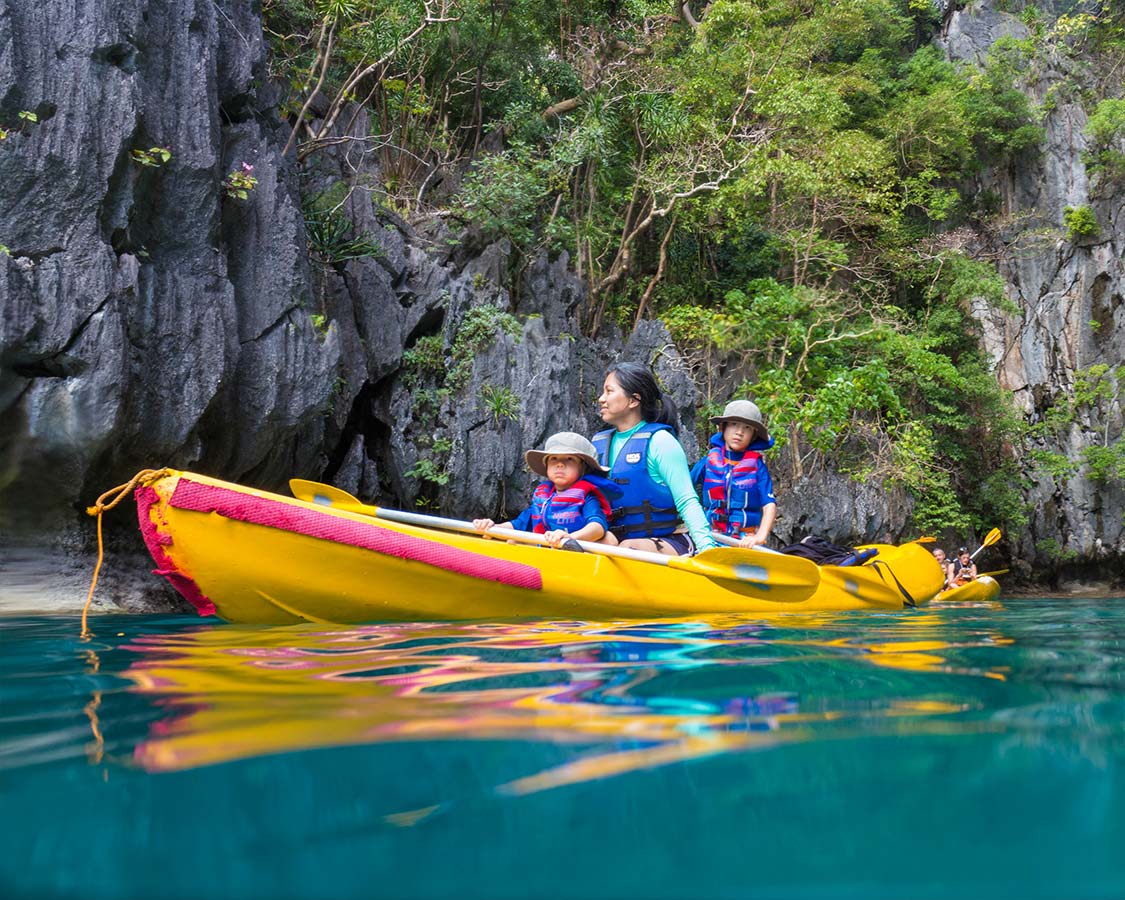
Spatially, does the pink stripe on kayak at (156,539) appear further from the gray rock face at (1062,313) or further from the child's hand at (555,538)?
the gray rock face at (1062,313)

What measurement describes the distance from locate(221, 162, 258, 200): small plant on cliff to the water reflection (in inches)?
189

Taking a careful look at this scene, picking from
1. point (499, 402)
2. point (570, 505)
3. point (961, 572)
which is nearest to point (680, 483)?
point (570, 505)

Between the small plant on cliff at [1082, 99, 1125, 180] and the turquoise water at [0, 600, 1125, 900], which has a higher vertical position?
the small plant on cliff at [1082, 99, 1125, 180]

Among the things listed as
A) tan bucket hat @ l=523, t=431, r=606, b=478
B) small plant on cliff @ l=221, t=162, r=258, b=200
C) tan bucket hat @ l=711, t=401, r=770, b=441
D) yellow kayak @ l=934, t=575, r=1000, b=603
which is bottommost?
yellow kayak @ l=934, t=575, r=1000, b=603

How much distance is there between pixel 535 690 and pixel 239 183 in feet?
20.6

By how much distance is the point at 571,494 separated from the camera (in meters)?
4.48

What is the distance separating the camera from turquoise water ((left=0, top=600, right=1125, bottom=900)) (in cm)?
84

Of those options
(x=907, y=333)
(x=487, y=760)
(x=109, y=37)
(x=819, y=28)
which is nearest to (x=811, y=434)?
(x=907, y=333)

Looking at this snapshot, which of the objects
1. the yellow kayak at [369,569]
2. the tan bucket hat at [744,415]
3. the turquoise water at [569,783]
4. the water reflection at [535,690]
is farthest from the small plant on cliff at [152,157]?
the turquoise water at [569,783]

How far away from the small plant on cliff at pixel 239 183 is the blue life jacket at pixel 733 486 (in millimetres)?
4506

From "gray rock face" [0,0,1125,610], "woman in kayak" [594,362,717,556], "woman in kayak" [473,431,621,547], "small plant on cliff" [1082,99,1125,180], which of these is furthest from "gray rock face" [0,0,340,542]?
"small plant on cliff" [1082,99,1125,180]

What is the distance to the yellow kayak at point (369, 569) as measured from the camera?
340 cm

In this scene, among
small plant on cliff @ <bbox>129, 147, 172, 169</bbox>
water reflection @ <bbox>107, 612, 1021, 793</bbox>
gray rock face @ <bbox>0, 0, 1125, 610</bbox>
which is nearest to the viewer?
water reflection @ <bbox>107, 612, 1021, 793</bbox>

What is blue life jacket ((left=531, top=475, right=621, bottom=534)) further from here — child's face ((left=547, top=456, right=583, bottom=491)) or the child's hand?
the child's hand
